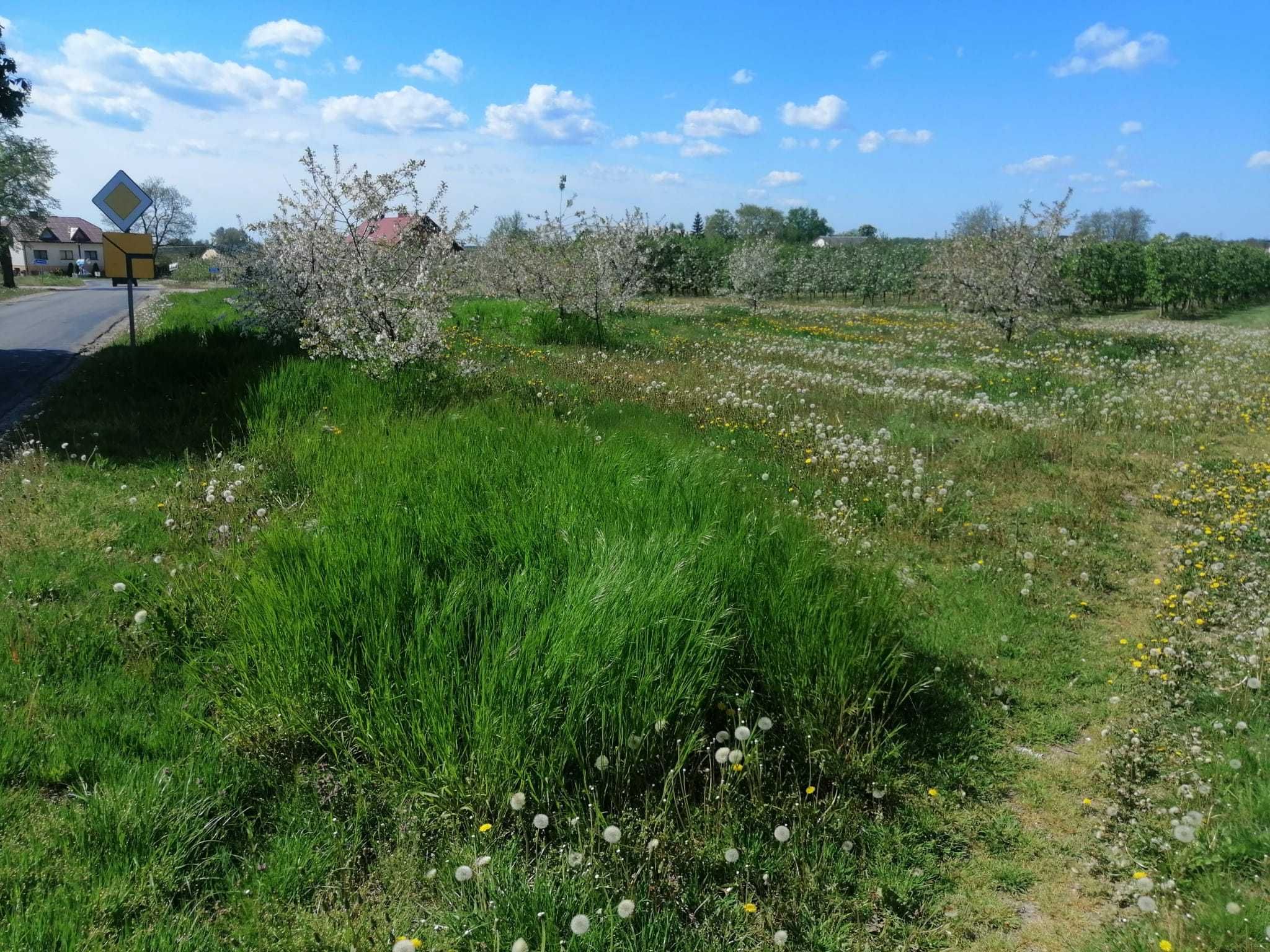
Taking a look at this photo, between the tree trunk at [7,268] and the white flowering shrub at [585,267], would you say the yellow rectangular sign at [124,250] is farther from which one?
the tree trunk at [7,268]

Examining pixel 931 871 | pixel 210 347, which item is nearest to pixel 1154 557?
pixel 931 871

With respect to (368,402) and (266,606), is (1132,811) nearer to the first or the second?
(266,606)

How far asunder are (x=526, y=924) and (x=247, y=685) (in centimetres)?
196

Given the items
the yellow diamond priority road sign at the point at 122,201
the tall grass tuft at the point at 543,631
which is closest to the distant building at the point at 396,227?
the yellow diamond priority road sign at the point at 122,201

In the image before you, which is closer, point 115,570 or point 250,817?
point 250,817

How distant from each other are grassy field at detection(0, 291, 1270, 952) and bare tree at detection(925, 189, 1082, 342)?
1363 cm

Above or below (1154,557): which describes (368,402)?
above

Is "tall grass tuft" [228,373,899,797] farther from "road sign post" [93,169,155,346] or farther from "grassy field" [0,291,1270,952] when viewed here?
"road sign post" [93,169,155,346]

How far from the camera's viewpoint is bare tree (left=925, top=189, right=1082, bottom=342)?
19.5m

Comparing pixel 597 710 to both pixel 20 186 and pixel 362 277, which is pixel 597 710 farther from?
pixel 20 186

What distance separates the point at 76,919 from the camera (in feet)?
8.43

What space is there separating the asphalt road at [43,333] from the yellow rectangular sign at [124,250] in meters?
1.99

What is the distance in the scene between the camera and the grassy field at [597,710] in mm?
2895

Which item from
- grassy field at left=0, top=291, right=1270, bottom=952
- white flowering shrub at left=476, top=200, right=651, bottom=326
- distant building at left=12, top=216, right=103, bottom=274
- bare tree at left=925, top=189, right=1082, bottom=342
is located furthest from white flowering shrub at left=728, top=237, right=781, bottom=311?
distant building at left=12, top=216, right=103, bottom=274
